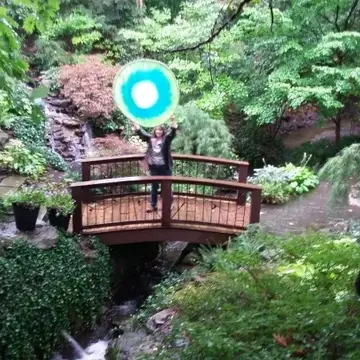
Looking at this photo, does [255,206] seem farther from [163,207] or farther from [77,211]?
[77,211]

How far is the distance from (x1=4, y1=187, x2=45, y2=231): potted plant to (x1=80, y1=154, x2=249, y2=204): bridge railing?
Answer: 5.07ft

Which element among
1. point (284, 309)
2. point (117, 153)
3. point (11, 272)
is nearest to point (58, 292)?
point (11, 272)

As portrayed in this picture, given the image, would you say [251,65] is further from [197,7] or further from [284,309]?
[284,309]

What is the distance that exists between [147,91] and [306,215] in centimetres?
398

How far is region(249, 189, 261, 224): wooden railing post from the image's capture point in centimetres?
671

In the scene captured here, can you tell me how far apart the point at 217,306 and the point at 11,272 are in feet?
7.70

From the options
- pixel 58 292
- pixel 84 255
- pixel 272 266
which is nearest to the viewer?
pixel 272 266

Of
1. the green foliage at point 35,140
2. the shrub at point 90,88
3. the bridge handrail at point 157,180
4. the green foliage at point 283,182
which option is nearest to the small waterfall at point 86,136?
the shrub at point 90,88

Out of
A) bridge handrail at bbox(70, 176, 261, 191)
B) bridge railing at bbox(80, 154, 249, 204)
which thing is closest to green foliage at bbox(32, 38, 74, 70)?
bridge railing at bbox(80, 154, 249, 204)

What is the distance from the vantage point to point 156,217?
276 inches

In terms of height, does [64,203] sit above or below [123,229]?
above

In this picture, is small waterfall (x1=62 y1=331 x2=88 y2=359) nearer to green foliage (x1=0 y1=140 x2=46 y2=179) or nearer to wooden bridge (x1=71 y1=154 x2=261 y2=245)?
wooden bridge (x1=71 y1=154 x2=261 y2=245)

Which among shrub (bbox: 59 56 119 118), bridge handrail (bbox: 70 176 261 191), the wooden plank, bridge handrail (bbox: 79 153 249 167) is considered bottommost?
the wooden plank

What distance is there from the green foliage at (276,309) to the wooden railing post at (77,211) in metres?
1.94
